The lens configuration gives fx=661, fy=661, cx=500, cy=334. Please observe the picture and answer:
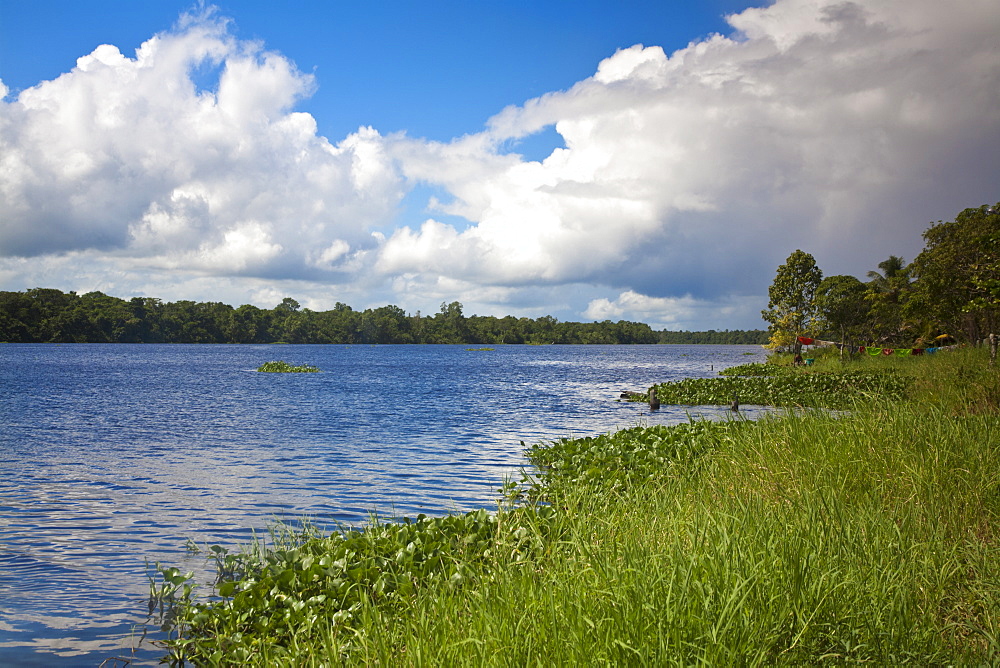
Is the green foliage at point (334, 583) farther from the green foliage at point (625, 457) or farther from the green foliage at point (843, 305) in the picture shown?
the green foliage at point (843, 305)

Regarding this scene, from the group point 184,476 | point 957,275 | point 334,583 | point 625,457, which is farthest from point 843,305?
point 334,583

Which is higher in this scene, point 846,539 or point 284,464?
point 846,539

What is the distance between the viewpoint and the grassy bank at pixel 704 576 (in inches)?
169

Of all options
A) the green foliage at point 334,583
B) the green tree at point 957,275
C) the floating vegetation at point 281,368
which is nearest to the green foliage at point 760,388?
the green tree at point 957,275

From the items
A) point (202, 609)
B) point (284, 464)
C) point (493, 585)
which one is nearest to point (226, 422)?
point (284, 464)

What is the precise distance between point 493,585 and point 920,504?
4479 millimetres

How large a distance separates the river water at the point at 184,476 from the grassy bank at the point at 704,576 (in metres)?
1.64

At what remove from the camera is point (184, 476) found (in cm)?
1642

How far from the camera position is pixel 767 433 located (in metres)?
10.4

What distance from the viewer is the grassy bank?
4293 millimetres

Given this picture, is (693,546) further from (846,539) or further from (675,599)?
(846,539)

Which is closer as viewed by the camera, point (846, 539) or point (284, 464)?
point (846, 539)

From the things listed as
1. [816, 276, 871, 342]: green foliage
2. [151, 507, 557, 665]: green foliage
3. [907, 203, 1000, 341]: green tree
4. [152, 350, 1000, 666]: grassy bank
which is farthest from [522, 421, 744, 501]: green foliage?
[816, 276, 871, 342]: green foliage

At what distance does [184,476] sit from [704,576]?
1504 cm
